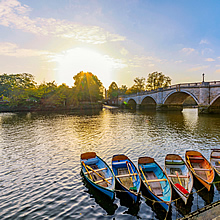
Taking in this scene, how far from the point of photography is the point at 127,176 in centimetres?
929

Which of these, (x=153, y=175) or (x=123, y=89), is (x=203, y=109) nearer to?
(x=153, y=175)

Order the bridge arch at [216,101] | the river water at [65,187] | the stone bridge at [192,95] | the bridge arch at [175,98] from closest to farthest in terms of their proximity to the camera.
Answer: the river water at [65,187]
the bridge arch at [216,101]
the stone bridge at [192,95]
the bridge arch at [175,98]

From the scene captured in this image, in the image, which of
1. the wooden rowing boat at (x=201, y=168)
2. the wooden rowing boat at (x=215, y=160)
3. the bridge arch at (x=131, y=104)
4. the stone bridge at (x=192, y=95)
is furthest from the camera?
the bridge arch at (x=131, y=104)

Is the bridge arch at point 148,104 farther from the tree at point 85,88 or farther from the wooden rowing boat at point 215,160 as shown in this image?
the wooden rowing boat at point 215,160

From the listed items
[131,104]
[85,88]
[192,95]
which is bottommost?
[131,104]

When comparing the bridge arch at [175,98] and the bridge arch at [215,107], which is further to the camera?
the bridge arch at [175,98]

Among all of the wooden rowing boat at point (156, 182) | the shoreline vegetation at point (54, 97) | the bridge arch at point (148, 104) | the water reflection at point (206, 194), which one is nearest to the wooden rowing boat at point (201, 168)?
the water reflection at point (206, 194)

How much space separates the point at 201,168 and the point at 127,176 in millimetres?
5196

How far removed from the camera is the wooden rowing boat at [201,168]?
8.75 meters

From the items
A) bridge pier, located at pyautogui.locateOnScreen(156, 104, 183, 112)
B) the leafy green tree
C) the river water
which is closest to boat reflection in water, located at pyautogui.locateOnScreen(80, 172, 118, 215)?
the river water

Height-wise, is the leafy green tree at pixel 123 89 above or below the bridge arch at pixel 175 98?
above

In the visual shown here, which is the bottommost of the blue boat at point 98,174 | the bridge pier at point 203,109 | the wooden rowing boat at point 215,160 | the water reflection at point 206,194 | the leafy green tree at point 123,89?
the water reflection at point 206,194

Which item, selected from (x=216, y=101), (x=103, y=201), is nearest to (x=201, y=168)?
(x=103, y=201)

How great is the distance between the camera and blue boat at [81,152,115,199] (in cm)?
817
